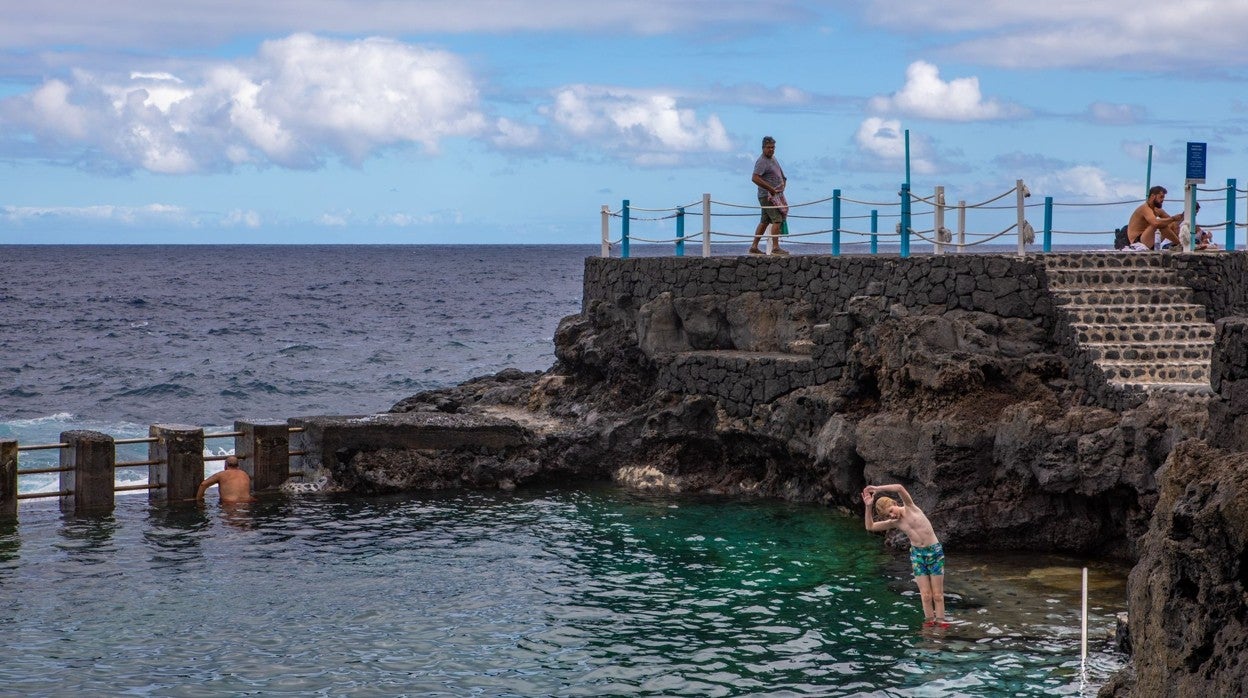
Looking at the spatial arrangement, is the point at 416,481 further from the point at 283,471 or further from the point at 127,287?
the point at 127,287

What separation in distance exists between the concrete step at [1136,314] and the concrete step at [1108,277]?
0.49 meters

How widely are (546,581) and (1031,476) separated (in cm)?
607

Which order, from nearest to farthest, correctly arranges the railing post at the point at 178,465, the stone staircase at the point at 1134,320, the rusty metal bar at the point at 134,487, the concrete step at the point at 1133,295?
1. the stone staircase at the point at 1134,320
2. the concrete step at the point at 1133,295
3. the rusty metal bar at the point at 134,487
4. the railing post at the point at 178,465

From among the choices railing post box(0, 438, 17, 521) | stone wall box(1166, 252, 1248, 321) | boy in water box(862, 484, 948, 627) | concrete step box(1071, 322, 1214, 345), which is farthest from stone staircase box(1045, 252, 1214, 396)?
railing post box(0, 438, 17, 521)

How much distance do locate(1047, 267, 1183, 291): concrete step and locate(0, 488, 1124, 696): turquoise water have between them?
4.11 m

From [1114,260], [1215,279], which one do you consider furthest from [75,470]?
[1215,279]

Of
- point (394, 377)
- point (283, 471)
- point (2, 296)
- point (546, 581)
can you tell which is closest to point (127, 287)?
point (2, 296)

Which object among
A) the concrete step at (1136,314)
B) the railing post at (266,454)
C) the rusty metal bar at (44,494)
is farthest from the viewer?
the railing post at (266,454)

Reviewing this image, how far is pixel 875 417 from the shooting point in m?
17.4

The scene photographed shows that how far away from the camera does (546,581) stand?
15.1 metres

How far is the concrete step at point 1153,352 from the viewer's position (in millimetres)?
16469

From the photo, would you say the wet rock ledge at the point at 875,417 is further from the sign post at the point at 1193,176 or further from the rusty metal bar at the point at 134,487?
the rusty metal bar at the point at 134,487

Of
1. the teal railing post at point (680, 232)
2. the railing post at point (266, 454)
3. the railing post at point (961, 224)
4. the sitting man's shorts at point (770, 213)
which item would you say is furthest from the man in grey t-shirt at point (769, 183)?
the railing post at point (266, 454)

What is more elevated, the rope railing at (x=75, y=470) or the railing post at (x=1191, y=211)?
the railing post at (x=1191, y=211)
